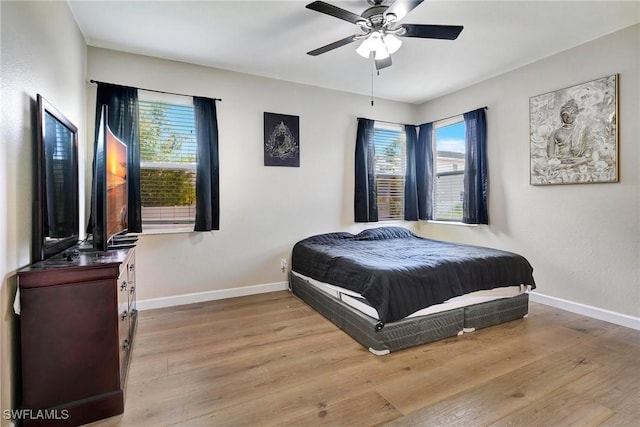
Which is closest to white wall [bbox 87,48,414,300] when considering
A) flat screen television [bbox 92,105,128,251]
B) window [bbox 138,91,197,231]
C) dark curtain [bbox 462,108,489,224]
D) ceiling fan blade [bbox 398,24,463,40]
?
window [bbox 138,91,197,231]

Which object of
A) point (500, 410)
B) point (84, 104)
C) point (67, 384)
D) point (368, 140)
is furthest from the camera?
point (368, 140)

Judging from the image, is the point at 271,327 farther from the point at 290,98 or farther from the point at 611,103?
the point at 611,103

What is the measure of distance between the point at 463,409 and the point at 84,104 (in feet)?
12.5

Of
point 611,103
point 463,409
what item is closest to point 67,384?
point 463,409

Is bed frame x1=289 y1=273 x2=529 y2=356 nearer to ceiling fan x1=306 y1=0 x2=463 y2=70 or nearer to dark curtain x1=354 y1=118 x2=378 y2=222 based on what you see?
dark curtain x1=354 y1=118 x2=378 y2=222

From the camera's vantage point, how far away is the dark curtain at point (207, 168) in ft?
10.9

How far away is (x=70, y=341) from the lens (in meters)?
1.51

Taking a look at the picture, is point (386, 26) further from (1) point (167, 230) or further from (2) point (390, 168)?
(1) point (167, 230)

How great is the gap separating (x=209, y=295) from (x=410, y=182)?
10.6 feet

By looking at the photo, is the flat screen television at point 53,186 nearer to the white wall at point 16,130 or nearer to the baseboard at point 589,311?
the white wall at point 16,130

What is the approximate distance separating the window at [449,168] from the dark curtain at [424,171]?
0.24ft

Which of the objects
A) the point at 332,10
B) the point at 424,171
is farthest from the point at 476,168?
the point at 332,10

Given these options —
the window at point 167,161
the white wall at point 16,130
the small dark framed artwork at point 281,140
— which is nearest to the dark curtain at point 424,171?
the small dark framed artwork at point 281,140

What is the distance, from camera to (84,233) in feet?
8.84
